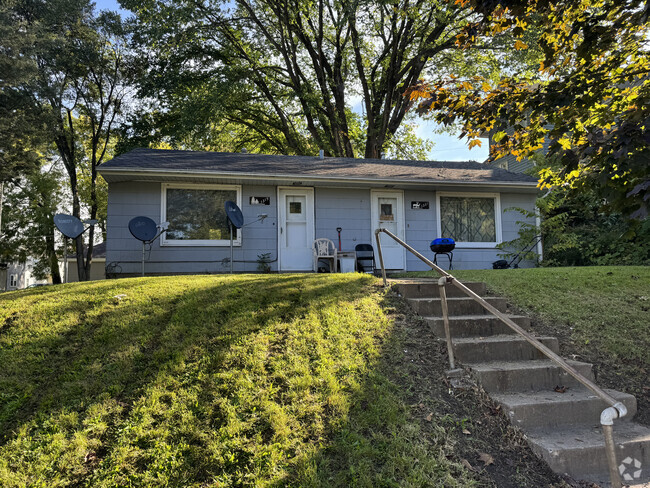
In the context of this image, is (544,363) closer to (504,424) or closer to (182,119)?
(504,424)

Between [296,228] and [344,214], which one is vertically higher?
[344,214]

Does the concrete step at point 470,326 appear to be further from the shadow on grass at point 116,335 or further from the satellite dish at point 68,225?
the satellite dish at point 68,225

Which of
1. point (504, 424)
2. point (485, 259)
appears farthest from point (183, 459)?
point (485, 259)

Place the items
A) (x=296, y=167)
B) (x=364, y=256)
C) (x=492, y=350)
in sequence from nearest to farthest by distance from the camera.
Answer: (x=492, y=350)
(x=364, y=256)
(x=296, y=167)

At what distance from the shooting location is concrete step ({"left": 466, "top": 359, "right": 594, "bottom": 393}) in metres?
3.89

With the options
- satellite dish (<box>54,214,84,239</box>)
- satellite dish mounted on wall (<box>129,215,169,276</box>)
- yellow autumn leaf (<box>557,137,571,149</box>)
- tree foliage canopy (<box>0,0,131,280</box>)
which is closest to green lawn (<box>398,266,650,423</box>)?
yellow autumn leaf (<box>557,137,571,149</box>)

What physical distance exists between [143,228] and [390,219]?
5.96m

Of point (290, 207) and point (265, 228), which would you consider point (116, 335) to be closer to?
point (265, 228)

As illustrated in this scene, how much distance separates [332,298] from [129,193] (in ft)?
21.7

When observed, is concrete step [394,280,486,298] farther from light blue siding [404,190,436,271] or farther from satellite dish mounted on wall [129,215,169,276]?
satellite dish mounted on wall [129,215,169,276]

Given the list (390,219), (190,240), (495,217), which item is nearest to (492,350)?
(390,219)

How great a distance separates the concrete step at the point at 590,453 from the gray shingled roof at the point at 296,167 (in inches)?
312

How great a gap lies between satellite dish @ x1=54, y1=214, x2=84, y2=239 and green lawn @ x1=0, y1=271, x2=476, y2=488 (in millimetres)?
4041

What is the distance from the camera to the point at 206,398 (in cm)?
337
